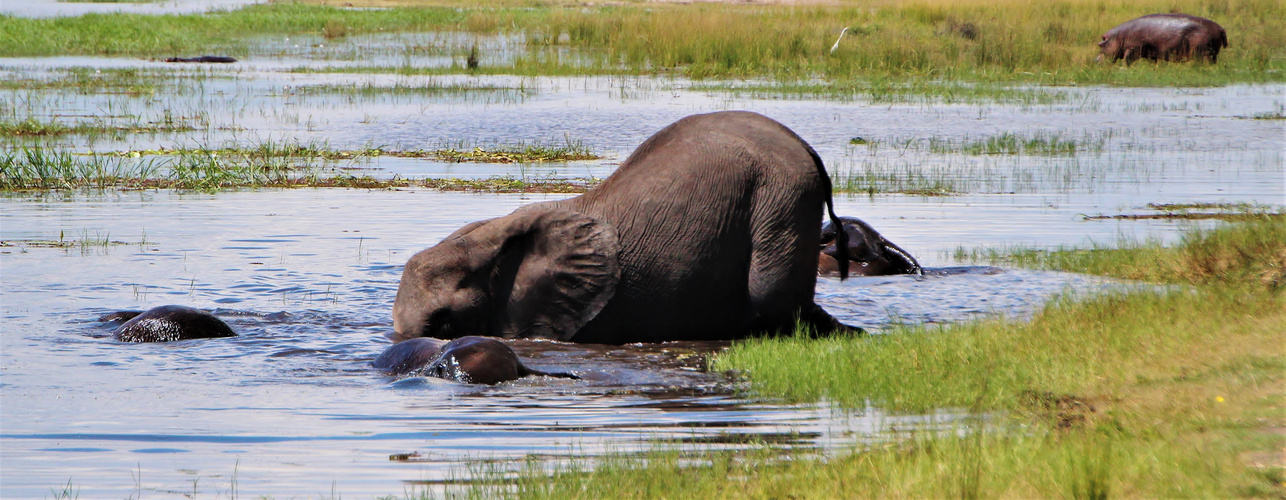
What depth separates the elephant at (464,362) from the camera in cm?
689

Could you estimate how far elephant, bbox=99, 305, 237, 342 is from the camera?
802cm

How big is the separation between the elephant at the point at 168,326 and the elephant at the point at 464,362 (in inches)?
57.2

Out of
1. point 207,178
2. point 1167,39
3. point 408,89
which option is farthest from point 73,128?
point 1167,39

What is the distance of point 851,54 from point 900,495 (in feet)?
83.1

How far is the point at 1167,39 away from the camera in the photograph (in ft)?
93.9

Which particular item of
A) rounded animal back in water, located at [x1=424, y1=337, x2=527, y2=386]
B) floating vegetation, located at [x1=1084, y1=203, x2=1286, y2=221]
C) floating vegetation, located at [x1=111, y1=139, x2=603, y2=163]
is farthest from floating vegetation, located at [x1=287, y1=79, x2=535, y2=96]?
rounded animal back in water, located at [x1=424, y1=337, x2=527, y2=386]

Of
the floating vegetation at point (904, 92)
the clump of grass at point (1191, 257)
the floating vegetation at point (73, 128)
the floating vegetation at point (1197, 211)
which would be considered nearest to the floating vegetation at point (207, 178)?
the floating vegetation at point (73, 128)

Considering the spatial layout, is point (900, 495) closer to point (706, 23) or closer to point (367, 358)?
point (367, 358)

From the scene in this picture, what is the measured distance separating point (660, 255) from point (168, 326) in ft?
9.33

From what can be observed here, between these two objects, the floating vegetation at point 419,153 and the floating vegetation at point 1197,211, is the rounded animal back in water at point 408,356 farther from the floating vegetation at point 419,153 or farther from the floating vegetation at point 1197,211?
the floating vegetation at point 419,153

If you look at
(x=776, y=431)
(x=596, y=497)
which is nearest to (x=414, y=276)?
(x=776, y=431)

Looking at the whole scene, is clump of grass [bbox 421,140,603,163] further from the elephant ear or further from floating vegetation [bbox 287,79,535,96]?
the elephant ear

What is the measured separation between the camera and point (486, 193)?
46.4 feet

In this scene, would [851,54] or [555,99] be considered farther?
[851,54]
